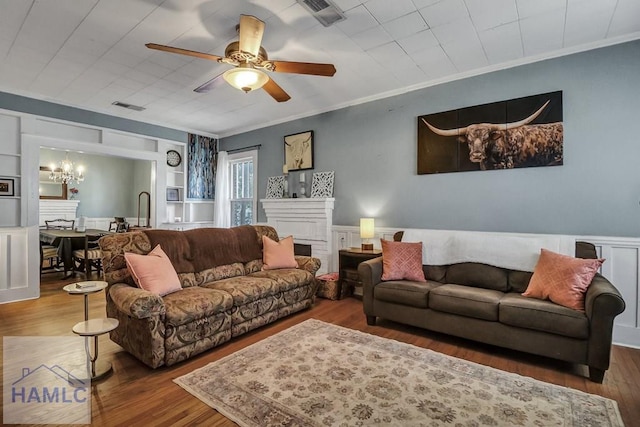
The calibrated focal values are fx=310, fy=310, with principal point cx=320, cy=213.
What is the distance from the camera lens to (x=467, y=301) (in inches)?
108

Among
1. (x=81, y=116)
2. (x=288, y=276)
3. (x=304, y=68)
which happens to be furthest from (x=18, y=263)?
(x=304, y=68)

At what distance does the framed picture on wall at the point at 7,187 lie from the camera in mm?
4086

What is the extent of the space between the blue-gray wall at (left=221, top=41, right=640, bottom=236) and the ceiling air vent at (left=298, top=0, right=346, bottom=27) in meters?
1.86

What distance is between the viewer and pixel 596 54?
2.96 metres

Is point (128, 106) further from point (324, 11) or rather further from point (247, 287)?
point (324, 11)

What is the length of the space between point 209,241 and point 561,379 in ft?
11.1

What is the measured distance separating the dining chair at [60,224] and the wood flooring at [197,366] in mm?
3962

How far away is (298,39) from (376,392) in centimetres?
292

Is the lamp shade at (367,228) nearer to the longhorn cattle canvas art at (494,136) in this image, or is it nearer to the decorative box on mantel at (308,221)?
the decorative box on mantel at (308,221)

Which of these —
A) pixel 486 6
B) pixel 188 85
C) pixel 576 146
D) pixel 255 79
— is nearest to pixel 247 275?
pixel 255 79

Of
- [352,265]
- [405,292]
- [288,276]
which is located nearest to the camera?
[405,292]

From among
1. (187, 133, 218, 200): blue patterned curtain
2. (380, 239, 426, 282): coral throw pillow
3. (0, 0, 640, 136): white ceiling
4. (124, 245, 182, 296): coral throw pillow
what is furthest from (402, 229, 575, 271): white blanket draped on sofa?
(187, 133, 218, 200): blue patterned curtain

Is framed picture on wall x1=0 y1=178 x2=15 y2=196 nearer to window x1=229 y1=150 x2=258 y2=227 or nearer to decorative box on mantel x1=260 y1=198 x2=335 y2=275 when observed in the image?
window x1=229 y1=150 x2=258 y2=227

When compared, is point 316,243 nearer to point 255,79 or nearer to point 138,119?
point 255,79
